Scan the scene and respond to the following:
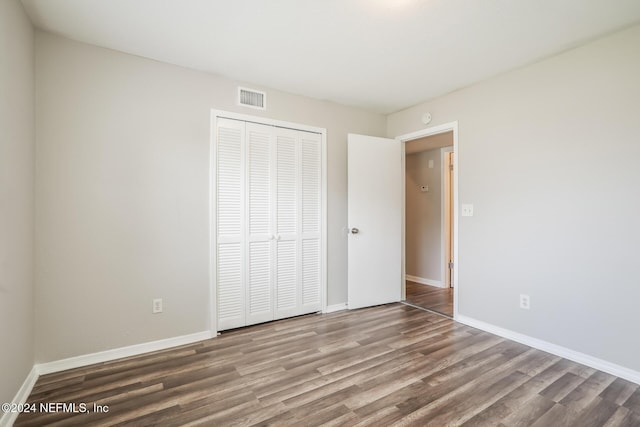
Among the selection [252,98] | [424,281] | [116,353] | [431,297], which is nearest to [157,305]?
[116,353]

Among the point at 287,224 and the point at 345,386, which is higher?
the point at 287,224

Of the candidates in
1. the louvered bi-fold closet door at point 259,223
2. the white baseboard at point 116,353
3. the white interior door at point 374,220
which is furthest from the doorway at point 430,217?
the white baseboard at point 116,353

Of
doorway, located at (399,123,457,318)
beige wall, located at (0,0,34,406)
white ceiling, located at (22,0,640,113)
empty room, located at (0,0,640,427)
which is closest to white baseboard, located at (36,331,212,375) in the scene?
empty room, located at (0,0,640,427)

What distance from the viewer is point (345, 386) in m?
1.94

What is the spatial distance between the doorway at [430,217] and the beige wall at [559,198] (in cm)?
140

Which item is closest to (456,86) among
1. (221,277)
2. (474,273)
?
(474,273)

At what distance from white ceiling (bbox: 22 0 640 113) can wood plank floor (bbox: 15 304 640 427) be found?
8.11 ft

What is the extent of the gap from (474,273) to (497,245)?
1.26 ft

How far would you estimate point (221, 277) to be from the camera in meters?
2.80

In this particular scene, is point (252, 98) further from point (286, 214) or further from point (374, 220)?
point (374, 220)

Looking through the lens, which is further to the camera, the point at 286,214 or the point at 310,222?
the point at 310,222

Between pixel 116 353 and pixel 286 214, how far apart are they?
6.16 ft

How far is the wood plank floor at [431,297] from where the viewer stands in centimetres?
358

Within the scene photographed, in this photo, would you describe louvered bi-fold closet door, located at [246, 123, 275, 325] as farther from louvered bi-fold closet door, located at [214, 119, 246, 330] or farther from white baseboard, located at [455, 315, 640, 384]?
white baseboard, located at [455, 315, 640, 384]
